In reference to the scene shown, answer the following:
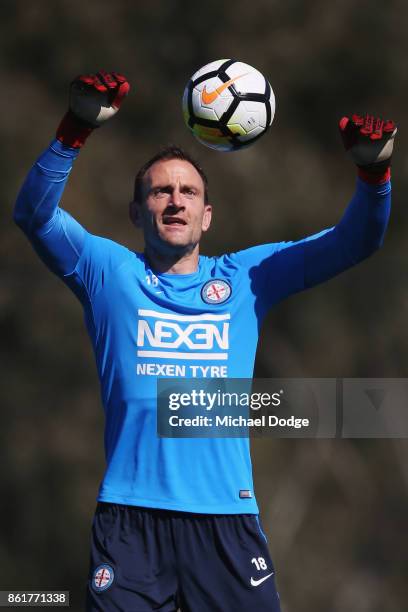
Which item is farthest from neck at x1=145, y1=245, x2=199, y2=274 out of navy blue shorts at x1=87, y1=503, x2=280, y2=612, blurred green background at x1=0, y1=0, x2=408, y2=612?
blurred green background at x1=0, y1=0, x2=408, y2=612

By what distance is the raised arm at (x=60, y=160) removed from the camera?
3.70m

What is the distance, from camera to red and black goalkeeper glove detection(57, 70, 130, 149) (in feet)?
12.1

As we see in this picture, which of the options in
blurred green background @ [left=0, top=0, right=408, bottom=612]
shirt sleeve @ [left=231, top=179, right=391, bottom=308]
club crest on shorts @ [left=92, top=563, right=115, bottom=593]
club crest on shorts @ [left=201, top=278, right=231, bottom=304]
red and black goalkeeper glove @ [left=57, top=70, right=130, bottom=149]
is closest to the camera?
club crest on shorts @ [left=92, top=563, right=115, bottom=593]

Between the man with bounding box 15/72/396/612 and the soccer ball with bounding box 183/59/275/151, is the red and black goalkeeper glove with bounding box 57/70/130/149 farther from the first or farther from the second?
the soccer ball with bounding box 183/59/275/151

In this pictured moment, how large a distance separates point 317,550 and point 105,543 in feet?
11.6

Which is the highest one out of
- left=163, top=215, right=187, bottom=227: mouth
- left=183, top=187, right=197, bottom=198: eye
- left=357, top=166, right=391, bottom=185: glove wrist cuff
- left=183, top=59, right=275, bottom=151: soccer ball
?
left=183, top=59, right=275, bottom=151: soccer ball

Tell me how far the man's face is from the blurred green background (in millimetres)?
3110

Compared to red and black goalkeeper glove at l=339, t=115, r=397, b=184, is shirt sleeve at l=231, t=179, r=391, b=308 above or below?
below

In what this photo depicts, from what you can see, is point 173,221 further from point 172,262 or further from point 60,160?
point 60,160

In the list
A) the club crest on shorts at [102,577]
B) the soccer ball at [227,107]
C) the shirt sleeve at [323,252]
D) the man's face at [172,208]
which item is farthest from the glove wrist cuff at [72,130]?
the club crest on shorts at [102,577]

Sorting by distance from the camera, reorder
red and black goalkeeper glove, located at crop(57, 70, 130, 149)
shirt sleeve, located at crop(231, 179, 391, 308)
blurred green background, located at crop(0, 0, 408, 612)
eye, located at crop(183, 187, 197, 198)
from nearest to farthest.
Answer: red and black goalkeeper glove, located at crop(57, 70, 130, 149) → shirt sleeve, located at crop(231, 179, 391, 308) → eye, located at crop(183, 187, 197, 198) → blurred green background, located at crop(0, 0, 408, 612)

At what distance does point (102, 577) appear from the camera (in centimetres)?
360

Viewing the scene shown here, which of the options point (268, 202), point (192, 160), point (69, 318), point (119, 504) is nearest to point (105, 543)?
point (119, 504)

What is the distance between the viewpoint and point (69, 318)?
7.26 meters
